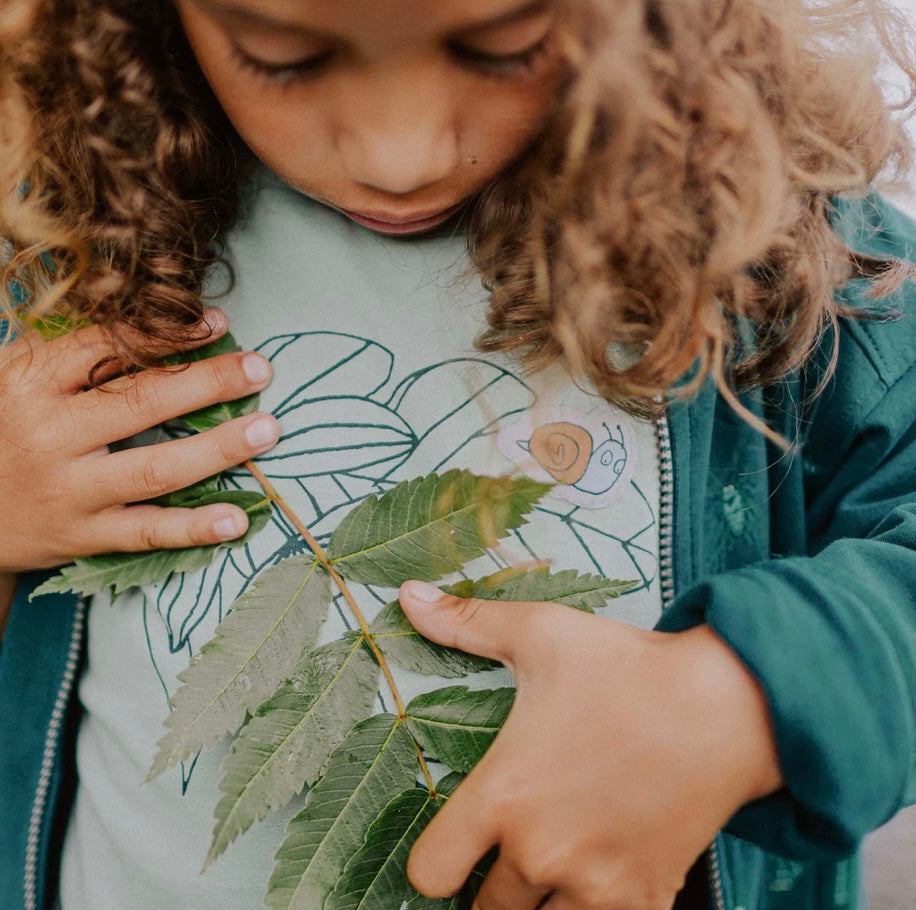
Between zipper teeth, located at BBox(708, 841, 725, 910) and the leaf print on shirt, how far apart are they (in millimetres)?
222

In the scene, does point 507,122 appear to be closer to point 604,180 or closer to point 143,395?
point 604,180

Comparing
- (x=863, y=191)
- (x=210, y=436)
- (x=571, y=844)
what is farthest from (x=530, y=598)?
(x=863, y=191)

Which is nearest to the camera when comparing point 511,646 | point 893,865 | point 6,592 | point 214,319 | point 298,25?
point 298,25

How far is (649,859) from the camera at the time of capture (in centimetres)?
51

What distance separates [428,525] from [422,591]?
0.16ft

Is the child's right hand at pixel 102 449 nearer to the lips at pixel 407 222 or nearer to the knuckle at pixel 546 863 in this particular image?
the lips at pixel 407 222

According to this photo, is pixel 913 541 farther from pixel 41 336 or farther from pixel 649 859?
pixel 41 336

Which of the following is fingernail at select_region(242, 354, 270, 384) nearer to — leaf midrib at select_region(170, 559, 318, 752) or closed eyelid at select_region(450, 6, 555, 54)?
leaf midrib at select_region(170, 559, 318, 752)

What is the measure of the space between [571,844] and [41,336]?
520 mm

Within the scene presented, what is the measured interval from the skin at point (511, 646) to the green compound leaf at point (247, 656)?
76mm

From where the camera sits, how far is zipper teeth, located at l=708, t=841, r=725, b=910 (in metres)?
0.66

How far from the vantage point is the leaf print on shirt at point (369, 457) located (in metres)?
0.61

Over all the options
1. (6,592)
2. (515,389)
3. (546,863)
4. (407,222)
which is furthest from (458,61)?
(6,592)

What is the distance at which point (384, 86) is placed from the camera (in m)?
0.46
